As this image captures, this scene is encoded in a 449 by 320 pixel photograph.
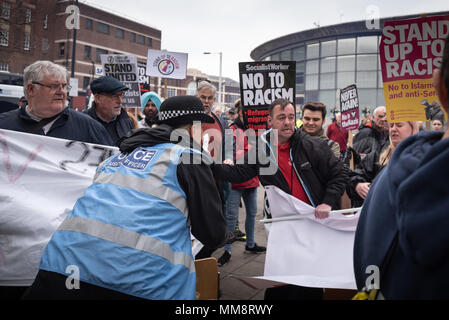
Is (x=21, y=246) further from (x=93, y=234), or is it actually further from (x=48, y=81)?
(x=48, y=81)

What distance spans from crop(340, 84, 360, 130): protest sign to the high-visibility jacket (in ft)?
20.3

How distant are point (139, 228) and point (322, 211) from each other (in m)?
1.72

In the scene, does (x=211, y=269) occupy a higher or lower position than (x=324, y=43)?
lower

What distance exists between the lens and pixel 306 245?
2852mm

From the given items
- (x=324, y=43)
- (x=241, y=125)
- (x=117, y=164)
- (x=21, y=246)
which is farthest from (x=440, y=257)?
(x=324, y=43)

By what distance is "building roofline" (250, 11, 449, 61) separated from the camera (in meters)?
34.2

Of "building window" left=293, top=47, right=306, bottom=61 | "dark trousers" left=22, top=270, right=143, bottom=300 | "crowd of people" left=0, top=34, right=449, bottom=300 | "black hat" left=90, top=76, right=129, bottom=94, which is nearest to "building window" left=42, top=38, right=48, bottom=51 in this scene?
"building window" left=293, top=47, right=306, bottom=61

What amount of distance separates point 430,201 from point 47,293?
5.44 ft

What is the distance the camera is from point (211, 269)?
2.26m

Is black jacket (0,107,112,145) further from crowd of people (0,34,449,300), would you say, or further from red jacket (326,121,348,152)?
red jacket (326,121,348,152)

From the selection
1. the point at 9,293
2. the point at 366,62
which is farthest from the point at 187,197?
the point at 366,62

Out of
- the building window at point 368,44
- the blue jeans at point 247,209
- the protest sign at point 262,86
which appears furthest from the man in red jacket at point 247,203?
the building window at point 368,44

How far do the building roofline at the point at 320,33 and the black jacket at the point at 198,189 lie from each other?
3562 cm

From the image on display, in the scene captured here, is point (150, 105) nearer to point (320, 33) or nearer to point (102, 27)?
point (320, 33)
